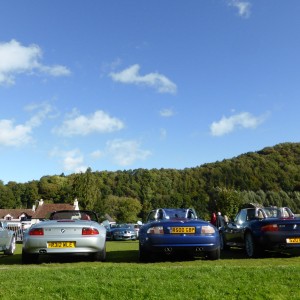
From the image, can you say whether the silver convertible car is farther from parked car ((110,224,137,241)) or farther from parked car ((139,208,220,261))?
parked car ((110,224,137,241))

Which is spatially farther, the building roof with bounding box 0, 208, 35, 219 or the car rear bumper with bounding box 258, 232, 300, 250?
the building roof with bounding box 0, 208, 35, 219

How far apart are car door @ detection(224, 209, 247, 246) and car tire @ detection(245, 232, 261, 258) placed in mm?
460

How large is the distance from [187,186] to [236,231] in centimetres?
12975

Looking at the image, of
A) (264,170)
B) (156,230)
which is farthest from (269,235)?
(264,170)

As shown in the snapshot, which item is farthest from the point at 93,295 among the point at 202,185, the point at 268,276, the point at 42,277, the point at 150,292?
the point at 202,185

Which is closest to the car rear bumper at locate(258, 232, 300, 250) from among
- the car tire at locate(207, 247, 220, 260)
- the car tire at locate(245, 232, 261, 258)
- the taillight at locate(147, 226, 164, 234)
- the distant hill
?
the car tire at locate(245, 232, 261, 258)

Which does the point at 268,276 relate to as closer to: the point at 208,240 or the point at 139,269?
the point at 139,269

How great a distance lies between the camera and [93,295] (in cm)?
509

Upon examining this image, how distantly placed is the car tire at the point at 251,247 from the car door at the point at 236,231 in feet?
1.51

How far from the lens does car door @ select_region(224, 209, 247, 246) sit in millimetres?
11434

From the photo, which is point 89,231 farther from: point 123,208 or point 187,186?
point 187,186

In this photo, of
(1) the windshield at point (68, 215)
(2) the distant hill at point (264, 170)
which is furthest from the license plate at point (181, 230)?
(2) the distant hill at point (264, 170)

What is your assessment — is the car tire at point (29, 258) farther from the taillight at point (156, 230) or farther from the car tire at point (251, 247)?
the car tire at point (251, 247)

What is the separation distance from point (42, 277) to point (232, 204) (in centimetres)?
7445
